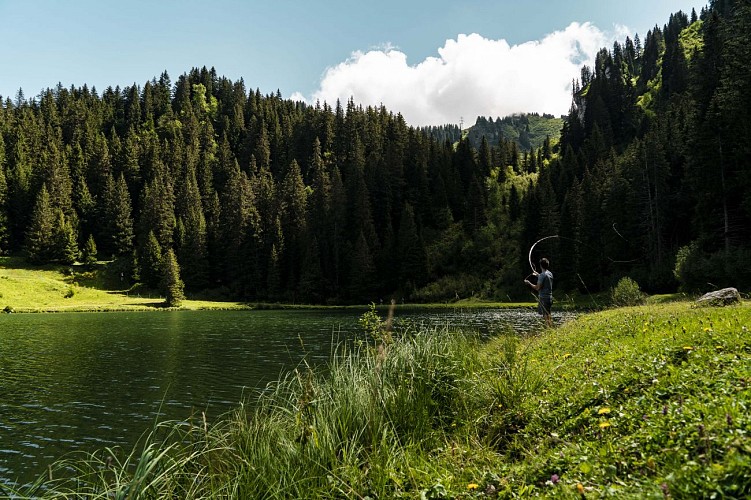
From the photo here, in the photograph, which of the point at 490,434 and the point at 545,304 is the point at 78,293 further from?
the point at 490,434

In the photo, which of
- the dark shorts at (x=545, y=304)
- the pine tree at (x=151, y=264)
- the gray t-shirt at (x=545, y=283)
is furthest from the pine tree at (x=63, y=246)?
the gray t-shirt at (x=545, y=283)

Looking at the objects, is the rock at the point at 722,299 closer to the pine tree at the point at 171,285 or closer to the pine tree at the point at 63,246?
the pine tree at the point at 171,285

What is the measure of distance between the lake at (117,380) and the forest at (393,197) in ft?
133

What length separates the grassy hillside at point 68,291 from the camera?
77000 mm

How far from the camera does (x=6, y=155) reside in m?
131

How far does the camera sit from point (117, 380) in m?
21.9

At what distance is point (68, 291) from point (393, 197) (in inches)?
2929

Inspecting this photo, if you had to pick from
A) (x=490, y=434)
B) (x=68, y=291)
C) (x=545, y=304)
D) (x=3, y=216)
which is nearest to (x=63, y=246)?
(x=3, y=216)

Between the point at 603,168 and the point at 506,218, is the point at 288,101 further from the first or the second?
the point at 603,168

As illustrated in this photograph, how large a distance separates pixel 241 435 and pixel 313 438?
62.2 inches

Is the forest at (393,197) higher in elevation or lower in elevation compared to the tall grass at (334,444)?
higher

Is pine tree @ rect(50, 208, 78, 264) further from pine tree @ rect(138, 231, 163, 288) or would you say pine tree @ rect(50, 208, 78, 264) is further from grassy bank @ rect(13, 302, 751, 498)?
grassy bank @ rect(13, 302, 751, 498)

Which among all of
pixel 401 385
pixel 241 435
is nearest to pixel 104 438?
pixel 241 435

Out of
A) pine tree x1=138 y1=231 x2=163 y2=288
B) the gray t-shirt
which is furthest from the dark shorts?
pine tree x1=138 y1=231 x2=163 y2=288
